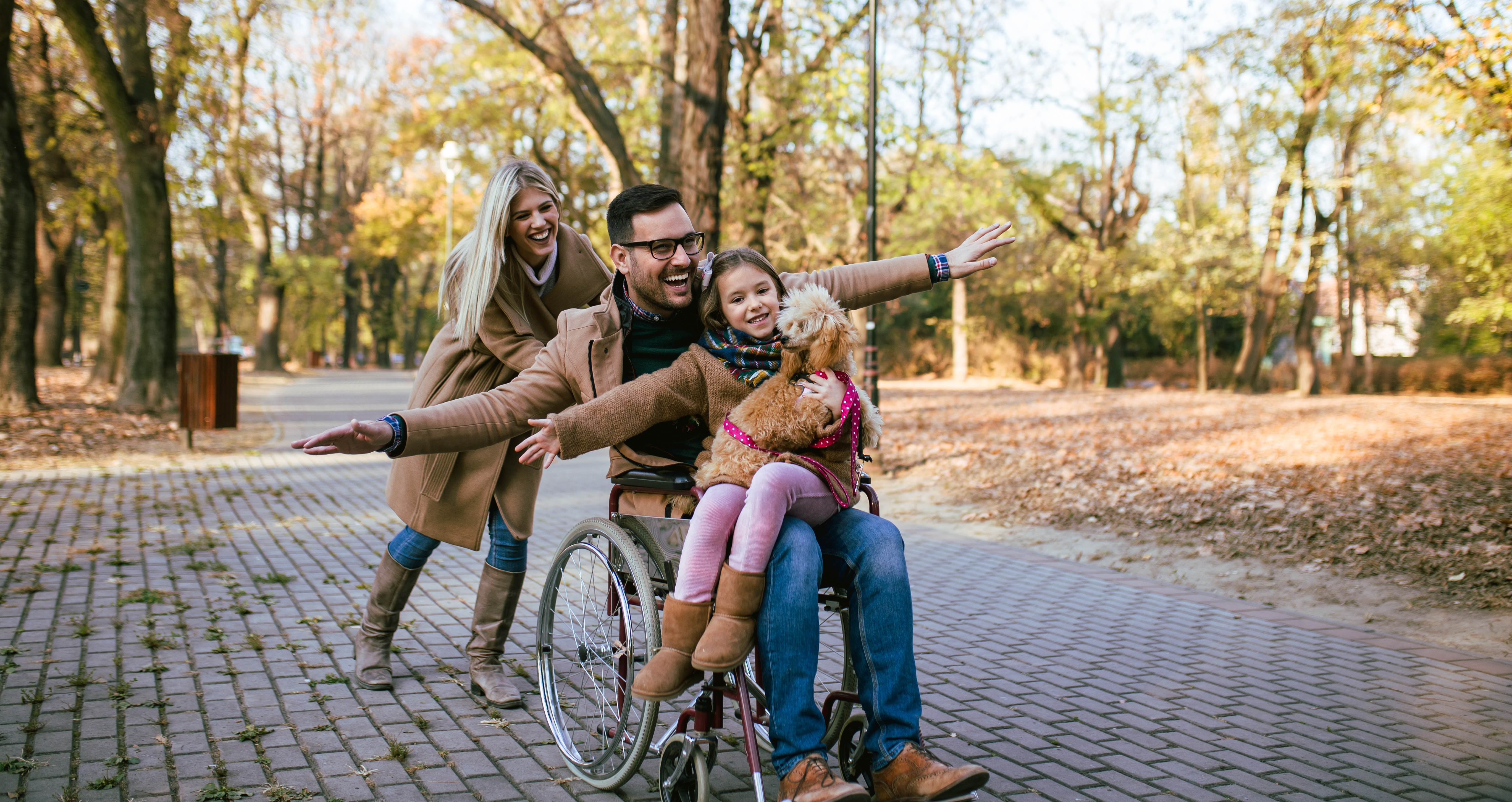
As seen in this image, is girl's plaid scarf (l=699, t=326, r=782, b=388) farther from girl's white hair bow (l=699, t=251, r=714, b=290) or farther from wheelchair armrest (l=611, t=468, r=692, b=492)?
wheelchair armrest (l=611, t=468, r=692, b=492)

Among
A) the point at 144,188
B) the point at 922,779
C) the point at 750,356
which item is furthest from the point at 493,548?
the point at 144,188

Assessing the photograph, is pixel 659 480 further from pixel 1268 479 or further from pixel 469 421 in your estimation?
pixel 1268 479

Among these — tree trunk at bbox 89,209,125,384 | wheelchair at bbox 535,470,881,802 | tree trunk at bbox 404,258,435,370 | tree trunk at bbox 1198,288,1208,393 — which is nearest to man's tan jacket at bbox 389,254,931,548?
wheelchair at bbox 535,470,881,802

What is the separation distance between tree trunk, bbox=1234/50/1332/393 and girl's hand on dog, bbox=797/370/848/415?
22.8 metres

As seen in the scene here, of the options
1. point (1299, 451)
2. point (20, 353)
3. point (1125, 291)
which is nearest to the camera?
point (1299, 451)

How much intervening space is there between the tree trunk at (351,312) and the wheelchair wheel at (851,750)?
46.2m

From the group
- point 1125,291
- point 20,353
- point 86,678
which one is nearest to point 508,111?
point 20,353

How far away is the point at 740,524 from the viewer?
271 cm

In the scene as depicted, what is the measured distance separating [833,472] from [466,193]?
27.0m

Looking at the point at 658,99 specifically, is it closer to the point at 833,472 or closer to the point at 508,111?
the point at 508,111

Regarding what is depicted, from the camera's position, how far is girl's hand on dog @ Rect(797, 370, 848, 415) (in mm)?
2855

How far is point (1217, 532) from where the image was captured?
7605 millimetres

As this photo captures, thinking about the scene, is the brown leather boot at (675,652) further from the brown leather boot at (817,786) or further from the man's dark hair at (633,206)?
the man's dark hair at (633,206)

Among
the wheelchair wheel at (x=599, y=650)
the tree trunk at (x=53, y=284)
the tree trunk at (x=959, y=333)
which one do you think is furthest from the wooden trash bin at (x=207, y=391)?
the tree trunk at (x=959, y=333)
